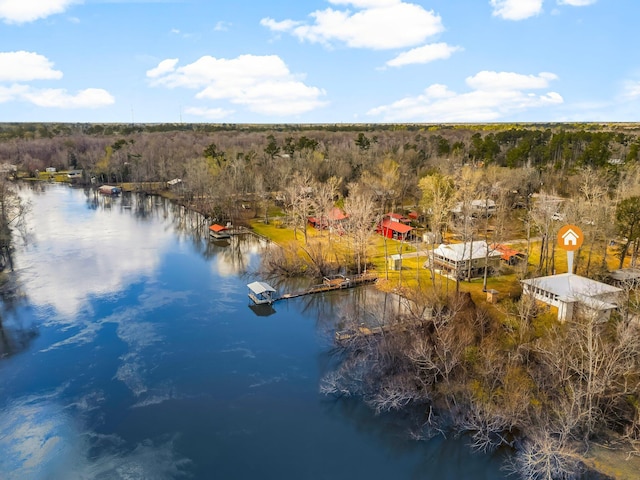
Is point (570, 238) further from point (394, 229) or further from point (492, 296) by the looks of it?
point (394, 229)

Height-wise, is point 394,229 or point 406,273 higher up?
point 394,229

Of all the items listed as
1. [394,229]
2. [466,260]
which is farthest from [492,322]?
[394,229]

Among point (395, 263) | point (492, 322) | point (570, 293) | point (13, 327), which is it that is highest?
point (570, 293)

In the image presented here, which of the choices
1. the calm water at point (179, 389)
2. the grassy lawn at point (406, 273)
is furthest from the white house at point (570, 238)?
the calm water at point (179, 389)

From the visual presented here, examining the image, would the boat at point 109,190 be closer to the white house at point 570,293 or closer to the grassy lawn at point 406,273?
the grassy lawn at point 406,273

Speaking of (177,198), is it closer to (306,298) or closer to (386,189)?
(386,189)

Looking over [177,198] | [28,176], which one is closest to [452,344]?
[177,198]
